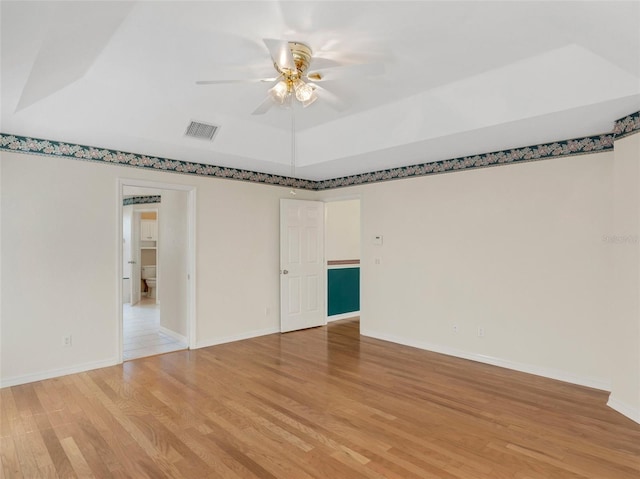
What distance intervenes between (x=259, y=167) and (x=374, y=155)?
1714 mm

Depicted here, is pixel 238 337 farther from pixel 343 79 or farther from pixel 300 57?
pixel 300 57

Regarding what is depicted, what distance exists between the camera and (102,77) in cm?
308

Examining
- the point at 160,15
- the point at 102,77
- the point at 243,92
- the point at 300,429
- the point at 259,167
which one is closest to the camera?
the point at 160,15

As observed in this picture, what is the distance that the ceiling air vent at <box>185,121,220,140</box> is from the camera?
405cm

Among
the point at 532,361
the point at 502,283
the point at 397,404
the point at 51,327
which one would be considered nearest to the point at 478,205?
the point at 502,283

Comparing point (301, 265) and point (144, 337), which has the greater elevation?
point (301, 265)

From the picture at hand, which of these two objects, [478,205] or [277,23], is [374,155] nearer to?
[478,205]

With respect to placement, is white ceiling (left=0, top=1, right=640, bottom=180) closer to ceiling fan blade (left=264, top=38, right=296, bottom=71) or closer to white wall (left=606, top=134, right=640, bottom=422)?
ceiling fan blade (left=264, top=38, right=296, bottom=71)

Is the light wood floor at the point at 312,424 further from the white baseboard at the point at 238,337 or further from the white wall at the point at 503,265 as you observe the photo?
the white baseboard at the point at 238,337

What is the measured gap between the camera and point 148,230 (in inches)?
372

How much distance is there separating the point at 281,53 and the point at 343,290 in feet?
17.0

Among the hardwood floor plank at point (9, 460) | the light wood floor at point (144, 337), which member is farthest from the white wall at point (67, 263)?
the hardwood floor plank at point (9, 460)

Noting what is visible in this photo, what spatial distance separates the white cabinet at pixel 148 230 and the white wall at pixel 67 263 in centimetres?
514

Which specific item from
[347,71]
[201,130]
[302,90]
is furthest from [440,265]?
[201,130]
